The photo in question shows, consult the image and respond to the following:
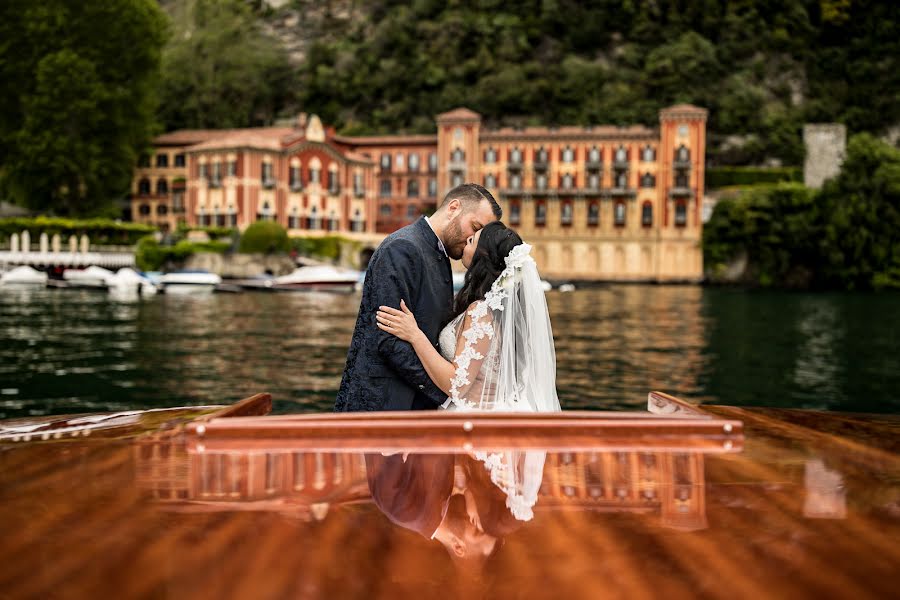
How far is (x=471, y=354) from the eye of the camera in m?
3.21

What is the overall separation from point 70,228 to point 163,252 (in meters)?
4.81

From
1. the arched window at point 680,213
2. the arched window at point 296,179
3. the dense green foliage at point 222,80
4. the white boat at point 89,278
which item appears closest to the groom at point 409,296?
the white boat at point 89,278

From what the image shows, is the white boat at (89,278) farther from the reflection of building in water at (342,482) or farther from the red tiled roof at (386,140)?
the reflection of building in water at (342,482)

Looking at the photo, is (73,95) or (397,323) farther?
(73,95)

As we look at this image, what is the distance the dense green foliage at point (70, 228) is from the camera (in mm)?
44031

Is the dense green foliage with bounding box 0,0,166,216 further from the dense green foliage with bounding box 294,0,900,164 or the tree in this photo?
the tree

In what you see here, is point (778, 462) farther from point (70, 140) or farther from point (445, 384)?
point (70, 140)

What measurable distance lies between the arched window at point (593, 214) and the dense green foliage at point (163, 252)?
28565 millimetres

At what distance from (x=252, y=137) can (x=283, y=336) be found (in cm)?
4038

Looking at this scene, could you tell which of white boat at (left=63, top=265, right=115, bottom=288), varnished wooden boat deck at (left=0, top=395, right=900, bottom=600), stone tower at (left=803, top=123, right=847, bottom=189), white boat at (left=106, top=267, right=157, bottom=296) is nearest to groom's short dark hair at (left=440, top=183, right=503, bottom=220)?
varnished wooden boat deck at (left=0, top=395, right=900, bottom=600)

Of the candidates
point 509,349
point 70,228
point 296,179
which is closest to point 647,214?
point 296,179

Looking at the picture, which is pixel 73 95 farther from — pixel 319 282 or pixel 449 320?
pixel 449 320

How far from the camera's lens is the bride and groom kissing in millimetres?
3172

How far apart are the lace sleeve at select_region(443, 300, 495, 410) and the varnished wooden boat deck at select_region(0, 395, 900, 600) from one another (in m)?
0.95
